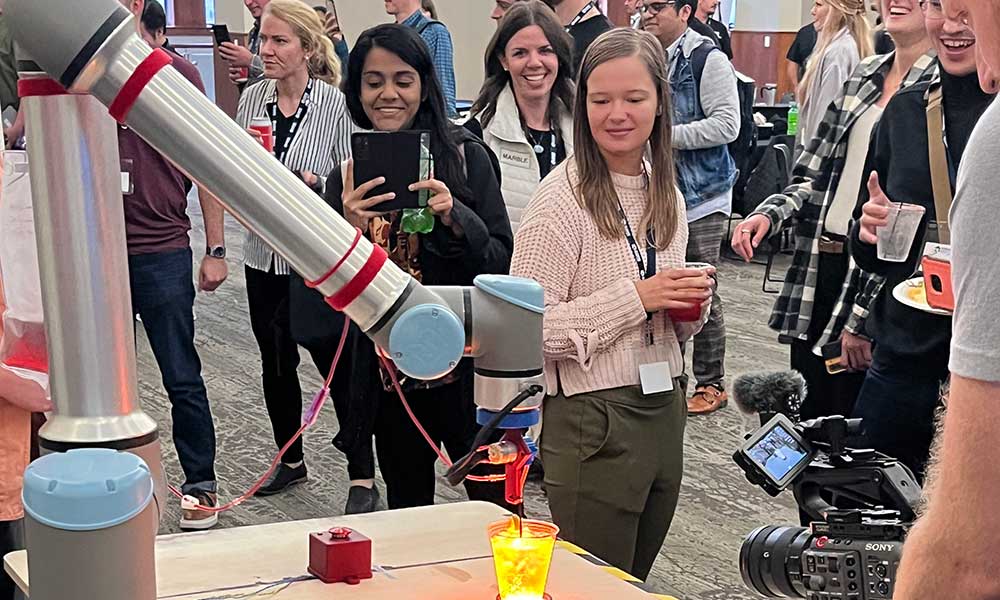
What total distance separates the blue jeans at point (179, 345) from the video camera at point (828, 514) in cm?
224

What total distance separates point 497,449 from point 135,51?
0.59m

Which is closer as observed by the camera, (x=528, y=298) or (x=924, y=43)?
(x=528, y=298)

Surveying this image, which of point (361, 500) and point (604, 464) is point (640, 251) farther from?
point (361, 500)

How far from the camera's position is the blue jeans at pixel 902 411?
101 inches

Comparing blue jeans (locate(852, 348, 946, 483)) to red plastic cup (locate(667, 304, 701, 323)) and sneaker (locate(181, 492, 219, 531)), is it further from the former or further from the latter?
sneaker (locate(181, 492, 219, 531))

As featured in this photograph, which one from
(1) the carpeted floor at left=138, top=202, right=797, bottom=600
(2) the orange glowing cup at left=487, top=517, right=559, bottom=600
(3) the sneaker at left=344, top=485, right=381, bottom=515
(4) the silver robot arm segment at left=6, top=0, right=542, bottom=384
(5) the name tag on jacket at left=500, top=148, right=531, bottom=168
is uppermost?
(4) the silver robot arm segment at left=6, top=0, right=542, bottom=384

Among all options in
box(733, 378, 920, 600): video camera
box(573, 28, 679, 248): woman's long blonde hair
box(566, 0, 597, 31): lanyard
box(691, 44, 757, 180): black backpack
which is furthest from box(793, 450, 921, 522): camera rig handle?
box(691, 44, 757, 180): black backpack

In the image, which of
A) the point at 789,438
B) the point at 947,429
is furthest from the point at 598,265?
the point at 947,429

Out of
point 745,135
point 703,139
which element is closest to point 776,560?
point 703,139

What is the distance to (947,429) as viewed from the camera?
3.65ft

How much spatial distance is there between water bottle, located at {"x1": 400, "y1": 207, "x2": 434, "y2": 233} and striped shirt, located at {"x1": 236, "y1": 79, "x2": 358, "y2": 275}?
849mm

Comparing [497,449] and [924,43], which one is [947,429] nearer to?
[497,449]

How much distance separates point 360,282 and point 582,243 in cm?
152

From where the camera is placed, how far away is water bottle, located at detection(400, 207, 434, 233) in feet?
9.52
